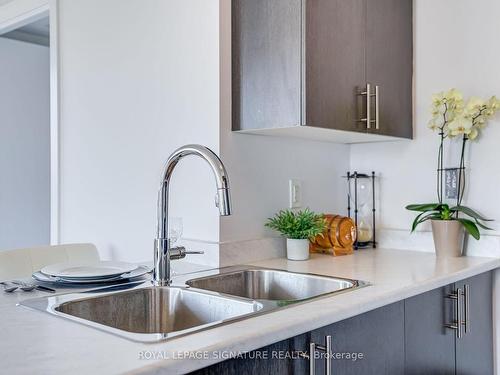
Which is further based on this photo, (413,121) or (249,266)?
(413,121)

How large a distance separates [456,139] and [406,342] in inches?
37.4

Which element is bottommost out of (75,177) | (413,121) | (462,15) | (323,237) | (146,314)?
(146,314)

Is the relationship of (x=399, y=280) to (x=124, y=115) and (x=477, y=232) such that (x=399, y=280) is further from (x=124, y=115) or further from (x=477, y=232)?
(x=124, y=115)

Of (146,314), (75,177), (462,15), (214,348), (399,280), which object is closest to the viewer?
(214,348)

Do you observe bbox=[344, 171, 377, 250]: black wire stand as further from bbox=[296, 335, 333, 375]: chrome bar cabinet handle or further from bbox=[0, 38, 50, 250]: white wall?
bbox=[0, 38, 50, 250]: white wall

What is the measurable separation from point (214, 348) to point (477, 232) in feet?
4.40

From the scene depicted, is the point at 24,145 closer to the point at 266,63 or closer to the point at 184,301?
the point at 266,63

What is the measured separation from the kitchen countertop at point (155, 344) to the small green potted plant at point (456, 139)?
0.46m

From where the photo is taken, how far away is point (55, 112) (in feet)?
8.23

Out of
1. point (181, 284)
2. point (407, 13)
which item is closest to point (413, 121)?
point (407, 13)

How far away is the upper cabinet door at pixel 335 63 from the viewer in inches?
63.9

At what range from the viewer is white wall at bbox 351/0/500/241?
197 cm

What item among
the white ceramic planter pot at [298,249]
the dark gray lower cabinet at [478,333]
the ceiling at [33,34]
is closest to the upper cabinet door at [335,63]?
the white ceramic planter pot at [298,249]

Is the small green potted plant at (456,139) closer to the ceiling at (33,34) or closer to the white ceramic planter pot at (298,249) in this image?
the white ceramic planter pot at (298,249)
